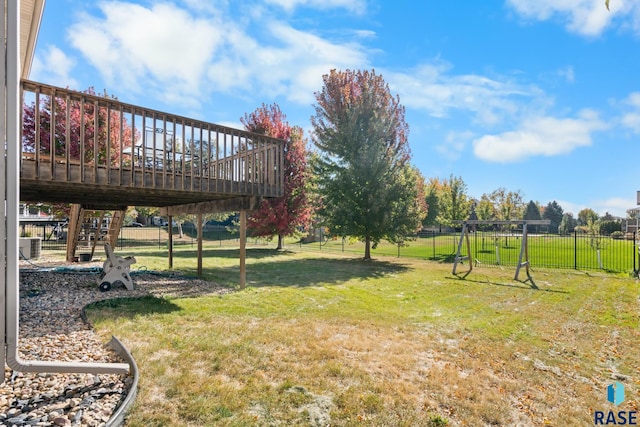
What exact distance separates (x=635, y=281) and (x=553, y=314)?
578cm

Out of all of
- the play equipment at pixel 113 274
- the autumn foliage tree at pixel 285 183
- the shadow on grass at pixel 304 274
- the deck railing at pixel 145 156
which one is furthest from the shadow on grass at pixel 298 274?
the autumn foliage tree at pixel 285 183

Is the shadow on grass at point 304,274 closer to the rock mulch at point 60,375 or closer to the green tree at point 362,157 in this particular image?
the green tree at point 362,157

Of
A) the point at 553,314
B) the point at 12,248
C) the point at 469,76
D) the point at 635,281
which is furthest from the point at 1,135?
the point at 635,281

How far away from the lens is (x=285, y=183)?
1959 cm

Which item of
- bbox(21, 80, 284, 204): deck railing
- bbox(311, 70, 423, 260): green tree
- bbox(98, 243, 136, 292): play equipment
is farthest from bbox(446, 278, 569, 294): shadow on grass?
bbox(98, 243, 136, 292): play equipment

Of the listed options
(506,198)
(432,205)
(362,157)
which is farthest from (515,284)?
(506,198)

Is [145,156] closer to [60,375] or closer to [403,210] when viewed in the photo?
[60,375]

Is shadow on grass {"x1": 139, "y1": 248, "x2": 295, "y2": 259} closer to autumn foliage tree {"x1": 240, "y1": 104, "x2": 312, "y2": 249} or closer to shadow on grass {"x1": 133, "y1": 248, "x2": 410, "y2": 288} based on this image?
autumn foliage tree {"x1": 240, "y1": 104, "x2": 312, "y2": 249}

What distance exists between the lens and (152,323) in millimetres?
4941

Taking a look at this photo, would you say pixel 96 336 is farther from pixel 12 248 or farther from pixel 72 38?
pixel 72 38

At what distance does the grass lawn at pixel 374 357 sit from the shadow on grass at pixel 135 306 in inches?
1.2

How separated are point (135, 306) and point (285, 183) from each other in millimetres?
14185

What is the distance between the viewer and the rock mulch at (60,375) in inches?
101

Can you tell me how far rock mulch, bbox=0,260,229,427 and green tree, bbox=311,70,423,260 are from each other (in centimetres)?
894
